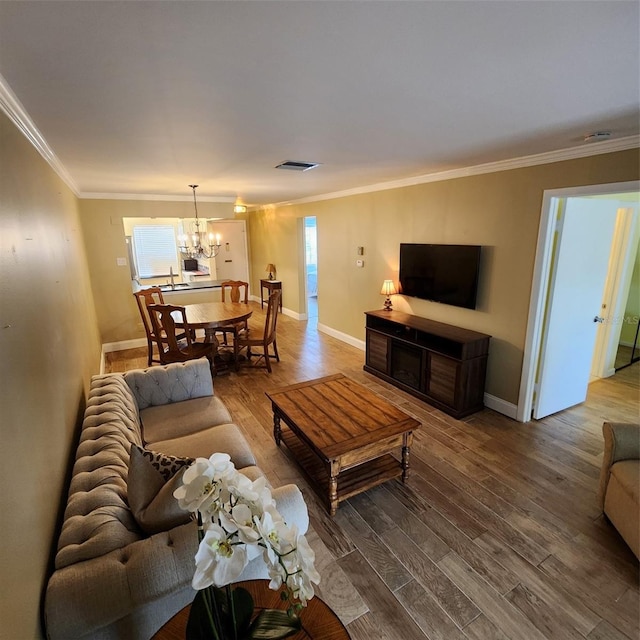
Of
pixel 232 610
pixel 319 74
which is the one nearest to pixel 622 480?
pixel 232 610

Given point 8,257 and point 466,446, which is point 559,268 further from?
point 8,257

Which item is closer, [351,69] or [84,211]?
[351,69]

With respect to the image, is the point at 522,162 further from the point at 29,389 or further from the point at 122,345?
the point at 122,345

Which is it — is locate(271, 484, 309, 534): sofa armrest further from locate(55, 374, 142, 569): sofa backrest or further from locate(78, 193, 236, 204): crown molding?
locate(78, 193, 236, 204): crown molding

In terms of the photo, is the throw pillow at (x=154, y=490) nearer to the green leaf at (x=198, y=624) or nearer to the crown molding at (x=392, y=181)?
the green leaf at (x=198, y=624)

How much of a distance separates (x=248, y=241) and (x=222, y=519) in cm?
915

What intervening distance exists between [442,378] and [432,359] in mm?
221

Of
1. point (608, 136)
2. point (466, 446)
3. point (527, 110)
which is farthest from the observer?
point (466, 446)

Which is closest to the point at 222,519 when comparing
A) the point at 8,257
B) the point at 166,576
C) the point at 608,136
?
the point at 166,576

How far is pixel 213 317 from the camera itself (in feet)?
15.1

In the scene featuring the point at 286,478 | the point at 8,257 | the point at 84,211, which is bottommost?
the point at 286,478

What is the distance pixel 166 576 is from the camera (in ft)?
4.02

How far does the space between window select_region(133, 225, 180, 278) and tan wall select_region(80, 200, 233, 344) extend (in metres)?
3.58

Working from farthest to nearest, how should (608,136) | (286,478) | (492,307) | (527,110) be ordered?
(492,307), (286,478), (608,136), (527,110)
